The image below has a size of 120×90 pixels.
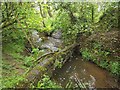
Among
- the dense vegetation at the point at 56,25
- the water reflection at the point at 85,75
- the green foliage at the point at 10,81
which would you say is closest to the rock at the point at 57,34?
the dense vegetation at the point at 56,25

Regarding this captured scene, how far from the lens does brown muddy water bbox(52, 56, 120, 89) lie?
8805mm

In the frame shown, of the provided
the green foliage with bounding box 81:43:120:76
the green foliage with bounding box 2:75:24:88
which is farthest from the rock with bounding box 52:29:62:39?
the green foliage with bounding box 2:75:24:88

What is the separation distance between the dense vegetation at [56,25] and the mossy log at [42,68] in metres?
0.20

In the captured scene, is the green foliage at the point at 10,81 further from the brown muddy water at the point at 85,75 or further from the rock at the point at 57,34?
the rock at the point at 57,34

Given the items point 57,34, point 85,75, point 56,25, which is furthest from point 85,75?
point 57,34

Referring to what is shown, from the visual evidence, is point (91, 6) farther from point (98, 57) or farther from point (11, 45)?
point (11, 45)

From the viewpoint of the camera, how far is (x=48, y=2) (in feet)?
46.6

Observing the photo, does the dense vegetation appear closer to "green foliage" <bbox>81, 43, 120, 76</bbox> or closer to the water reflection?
"green foliage" <bbox>81, 43, 120, 76</bbox>

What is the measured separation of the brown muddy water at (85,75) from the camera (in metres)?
8.80

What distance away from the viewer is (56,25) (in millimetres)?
15617

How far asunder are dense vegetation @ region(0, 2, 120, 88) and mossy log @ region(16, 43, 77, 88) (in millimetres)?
196

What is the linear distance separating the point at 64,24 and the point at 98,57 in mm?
4406

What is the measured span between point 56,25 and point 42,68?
755cm

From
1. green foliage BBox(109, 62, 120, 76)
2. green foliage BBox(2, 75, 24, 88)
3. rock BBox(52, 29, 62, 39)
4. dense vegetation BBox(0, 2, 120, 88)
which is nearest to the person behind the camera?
green foliage BBox(2, 75, 24, 88)
